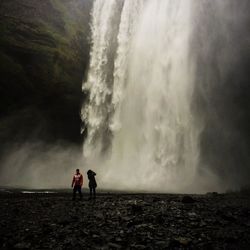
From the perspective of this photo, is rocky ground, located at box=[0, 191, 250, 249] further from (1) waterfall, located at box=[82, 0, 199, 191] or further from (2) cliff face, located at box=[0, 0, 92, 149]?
(2) cliff face, located at box=[0, 0, 92, 149]

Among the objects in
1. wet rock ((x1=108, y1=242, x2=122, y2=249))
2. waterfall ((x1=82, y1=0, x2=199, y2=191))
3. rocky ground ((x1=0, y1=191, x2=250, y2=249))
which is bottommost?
wet rock ((x1=108, y1=242, x2=122, y2=249))

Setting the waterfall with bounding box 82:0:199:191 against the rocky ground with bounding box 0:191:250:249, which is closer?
the rocky ground with bounding box 0:191:250:249

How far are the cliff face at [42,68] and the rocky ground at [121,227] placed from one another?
27.6 meters

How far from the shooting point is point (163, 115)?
34.4 m

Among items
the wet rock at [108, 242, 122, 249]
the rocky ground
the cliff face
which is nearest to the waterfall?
the cliff face

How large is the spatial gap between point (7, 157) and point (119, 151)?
1477 cm

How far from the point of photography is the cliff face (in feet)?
129

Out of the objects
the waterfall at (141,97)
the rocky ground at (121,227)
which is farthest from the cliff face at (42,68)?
the rocky ground at (121,227)

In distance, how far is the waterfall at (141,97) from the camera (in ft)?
109

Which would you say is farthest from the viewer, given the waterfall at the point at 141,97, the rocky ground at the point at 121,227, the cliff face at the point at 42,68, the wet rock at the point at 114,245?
the cliff face at the point at 42,68

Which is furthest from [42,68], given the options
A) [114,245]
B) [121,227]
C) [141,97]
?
[114,245]

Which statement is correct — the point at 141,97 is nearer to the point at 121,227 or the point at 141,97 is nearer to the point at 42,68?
the point at 42,68

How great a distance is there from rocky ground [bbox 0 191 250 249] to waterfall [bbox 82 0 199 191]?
15133 millimetres

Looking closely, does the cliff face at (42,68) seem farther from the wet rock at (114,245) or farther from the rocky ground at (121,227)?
the wet rock at (114,245)
